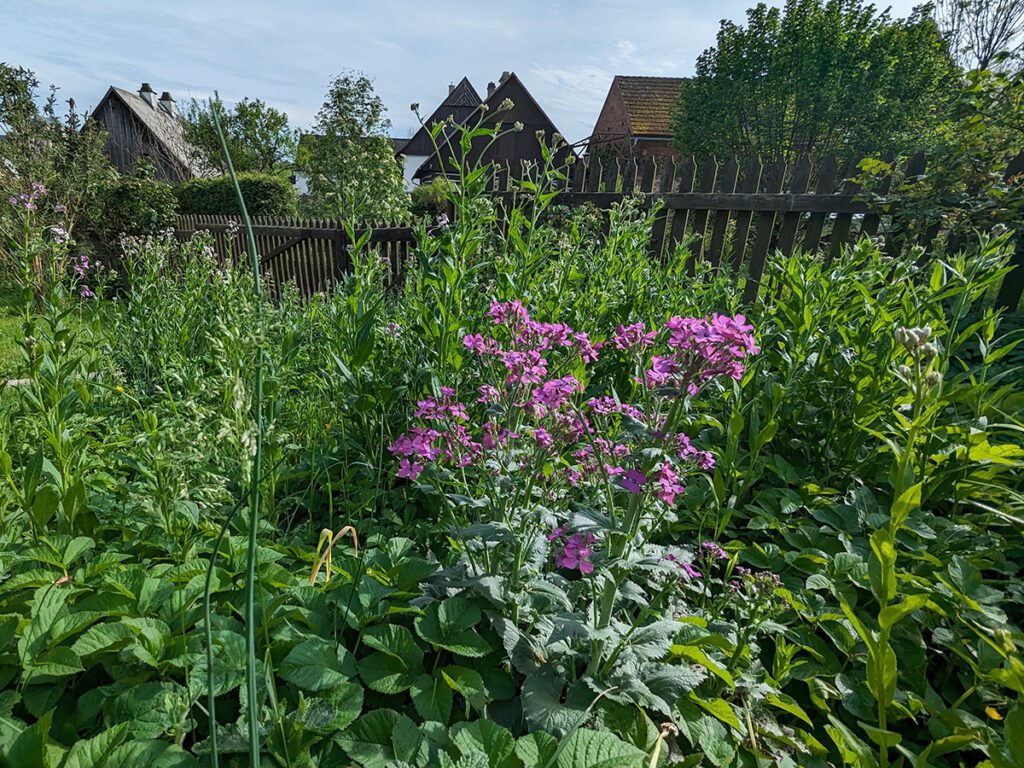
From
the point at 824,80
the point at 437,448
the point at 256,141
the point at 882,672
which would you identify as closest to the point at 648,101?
the point at 824,80

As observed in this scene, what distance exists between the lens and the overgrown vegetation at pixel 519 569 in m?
1.00

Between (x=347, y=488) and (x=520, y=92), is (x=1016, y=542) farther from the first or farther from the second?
(x=520, y=92)

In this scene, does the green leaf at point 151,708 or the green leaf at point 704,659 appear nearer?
the green leaf at point 151,708

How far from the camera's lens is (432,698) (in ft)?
3.60

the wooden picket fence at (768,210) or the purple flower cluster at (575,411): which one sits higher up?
the wooden picket fence at (768,210)

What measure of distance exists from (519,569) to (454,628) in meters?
0.19

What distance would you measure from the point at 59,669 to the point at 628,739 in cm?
109

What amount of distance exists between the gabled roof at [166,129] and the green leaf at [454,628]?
30.3 meters

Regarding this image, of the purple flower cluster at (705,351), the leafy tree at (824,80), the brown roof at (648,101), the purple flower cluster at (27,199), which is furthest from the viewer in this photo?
the brown roof at (648,101)

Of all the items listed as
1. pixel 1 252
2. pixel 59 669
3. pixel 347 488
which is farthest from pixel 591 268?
pixel 1 252

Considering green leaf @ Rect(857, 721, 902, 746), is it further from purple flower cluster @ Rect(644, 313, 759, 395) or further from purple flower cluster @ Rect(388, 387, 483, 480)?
purple flower cluster @ Rect(388, 387, 483, 480)

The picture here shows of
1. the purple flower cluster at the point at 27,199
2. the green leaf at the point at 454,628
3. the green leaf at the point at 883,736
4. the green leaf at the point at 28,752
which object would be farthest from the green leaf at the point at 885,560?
the purple flower cluster at the point at 27,199

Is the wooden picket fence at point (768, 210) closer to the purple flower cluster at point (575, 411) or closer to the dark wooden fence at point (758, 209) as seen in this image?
the dark wooden fence at point (758, 209)

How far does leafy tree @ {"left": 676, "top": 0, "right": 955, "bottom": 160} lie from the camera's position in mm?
19859
